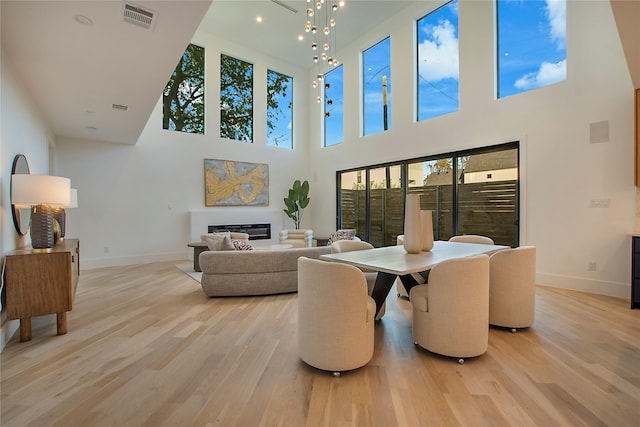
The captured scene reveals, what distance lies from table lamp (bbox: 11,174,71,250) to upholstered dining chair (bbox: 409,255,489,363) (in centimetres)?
368

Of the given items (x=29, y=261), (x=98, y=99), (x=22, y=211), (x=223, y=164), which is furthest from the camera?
(x=223, y=164)

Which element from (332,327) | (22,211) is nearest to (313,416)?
(332,327)

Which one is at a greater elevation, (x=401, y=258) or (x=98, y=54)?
(x=98, y=54)

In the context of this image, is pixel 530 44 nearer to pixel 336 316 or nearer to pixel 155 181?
pixel 336 316

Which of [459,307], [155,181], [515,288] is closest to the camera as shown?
[459,307]

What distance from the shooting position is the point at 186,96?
23.7 ft

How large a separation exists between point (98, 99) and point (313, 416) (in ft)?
14.9

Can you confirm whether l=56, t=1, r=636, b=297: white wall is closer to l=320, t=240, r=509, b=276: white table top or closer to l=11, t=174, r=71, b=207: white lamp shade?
l=320, t=240, r=509, b=276: white table top

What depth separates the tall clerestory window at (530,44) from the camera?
170 inches

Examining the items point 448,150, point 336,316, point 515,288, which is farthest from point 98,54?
point 448,150

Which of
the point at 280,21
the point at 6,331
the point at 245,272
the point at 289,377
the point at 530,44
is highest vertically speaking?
the point at 280,21

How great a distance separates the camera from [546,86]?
14.5ft

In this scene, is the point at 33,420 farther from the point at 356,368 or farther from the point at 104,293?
the point at 104,293

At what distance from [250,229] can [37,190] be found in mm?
5177
